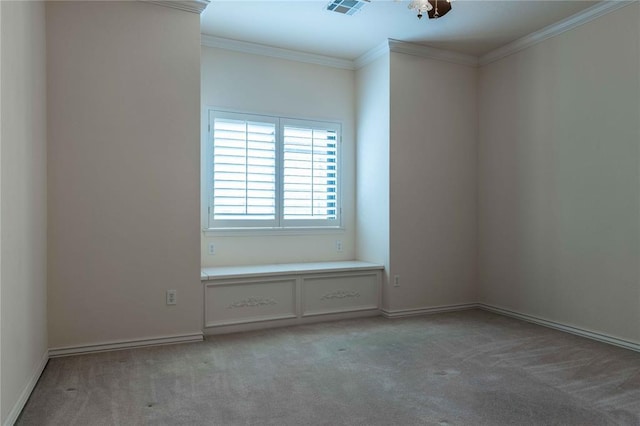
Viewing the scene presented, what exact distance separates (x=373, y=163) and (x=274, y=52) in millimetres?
1613

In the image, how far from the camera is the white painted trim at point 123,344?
10.9ft

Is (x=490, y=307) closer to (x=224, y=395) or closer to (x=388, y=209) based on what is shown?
(x=388, y=209)

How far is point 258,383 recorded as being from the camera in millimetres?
2836

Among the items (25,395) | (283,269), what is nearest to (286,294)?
(283,269)

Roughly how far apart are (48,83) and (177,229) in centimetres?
144

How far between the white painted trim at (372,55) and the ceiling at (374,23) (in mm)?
50

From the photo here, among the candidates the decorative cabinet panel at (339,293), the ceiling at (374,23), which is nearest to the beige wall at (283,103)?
the ceiling at (374,23)

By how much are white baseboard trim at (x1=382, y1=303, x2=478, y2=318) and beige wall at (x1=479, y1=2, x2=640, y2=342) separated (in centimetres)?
23

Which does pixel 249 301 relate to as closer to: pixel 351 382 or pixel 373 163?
pixel 351 382

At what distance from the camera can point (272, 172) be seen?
4715 millimetres

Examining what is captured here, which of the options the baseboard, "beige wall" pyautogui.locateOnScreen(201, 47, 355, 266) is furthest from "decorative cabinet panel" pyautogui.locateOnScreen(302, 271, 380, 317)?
the baseboard

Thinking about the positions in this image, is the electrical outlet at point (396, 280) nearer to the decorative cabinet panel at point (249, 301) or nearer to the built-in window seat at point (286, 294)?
the built-in window seat at point (286, 294)

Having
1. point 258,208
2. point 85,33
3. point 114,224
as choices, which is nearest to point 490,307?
point 258,208

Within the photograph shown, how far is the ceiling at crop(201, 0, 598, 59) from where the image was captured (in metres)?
3.79
